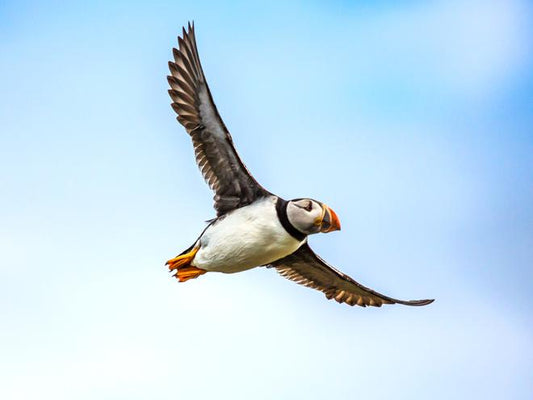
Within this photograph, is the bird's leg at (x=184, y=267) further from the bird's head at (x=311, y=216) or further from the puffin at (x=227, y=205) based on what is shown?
the bird's head at (x=311, y=216)

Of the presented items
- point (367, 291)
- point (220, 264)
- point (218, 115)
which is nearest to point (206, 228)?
point (220, 264)

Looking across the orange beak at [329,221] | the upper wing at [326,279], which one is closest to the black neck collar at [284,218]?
the orange beak at [329,221]

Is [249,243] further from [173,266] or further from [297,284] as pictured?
[297,284]

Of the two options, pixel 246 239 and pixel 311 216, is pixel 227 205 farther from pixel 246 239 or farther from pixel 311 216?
pixel 311 216

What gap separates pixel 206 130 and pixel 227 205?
88 centimetres

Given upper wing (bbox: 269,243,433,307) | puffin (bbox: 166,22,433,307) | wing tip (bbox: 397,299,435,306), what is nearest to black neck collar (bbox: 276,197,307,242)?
puffin (bbox: 166,22,433,307)

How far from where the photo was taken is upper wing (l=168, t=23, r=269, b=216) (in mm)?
11844

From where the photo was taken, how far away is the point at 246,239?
1171 centimetres

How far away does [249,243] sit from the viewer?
11727 mm

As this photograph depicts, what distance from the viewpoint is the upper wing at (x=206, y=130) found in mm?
11844

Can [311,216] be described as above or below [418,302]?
above

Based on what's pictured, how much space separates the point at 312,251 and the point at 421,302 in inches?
62.2

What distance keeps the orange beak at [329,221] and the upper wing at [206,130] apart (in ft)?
2.48

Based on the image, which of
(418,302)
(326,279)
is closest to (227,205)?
(326,279)
